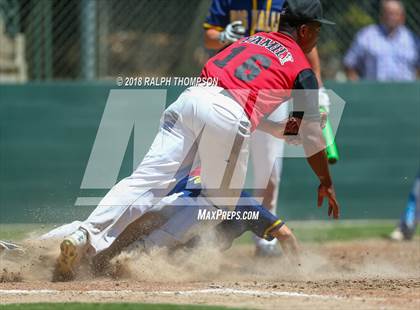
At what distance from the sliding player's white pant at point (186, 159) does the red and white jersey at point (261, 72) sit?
4.5 inches

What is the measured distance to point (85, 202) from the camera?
7.71 meters

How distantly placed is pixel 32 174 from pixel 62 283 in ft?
11.7

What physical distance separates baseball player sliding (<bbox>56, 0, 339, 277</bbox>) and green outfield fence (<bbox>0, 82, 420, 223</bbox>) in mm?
2767

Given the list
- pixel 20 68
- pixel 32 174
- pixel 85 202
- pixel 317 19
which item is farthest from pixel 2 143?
pixel 317 19

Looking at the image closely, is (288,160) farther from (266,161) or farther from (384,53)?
(384,53)

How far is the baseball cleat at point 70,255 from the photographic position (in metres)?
6.18

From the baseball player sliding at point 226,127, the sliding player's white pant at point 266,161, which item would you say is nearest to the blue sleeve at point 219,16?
the sliding player's white pant at point 266,161

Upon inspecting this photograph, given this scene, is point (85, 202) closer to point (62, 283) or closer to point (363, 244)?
point (62, 283)

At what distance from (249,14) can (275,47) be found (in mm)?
1687

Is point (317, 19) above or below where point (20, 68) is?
above

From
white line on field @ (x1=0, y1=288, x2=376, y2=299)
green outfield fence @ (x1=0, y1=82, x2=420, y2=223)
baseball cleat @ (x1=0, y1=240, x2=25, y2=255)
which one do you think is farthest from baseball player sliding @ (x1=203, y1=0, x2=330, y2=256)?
baseball cleat @ (x1=0, y1=240, x2=25, y2=255)

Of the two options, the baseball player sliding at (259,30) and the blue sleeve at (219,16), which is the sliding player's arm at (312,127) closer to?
the baseball player sliding at (259,30)

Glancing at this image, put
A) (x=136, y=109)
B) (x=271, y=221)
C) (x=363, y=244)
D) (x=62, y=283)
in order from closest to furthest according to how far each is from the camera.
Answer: (x=62, y=283) → (x=271, y=221) → (x=363, y=244) → (x=136, y=109)

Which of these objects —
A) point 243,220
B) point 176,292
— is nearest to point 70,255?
point 176,292
